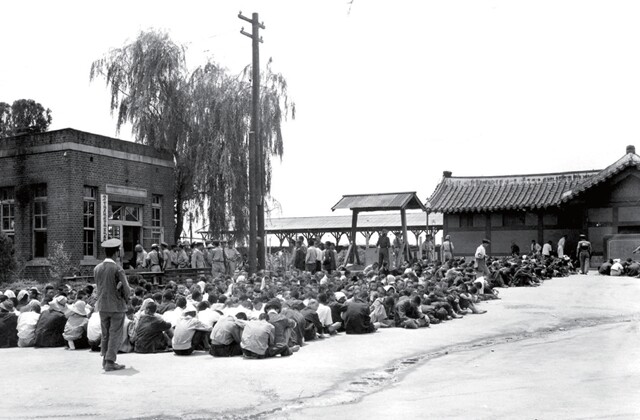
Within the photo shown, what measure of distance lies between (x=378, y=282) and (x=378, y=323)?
2.71 meters

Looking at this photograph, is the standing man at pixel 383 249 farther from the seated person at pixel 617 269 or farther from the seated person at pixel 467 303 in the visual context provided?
the seated person at pixel 617 269

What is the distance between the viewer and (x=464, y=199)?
113 ft

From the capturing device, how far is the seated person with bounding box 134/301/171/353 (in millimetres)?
11922

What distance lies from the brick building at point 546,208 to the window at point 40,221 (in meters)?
18.3

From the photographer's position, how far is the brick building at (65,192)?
23234 mm

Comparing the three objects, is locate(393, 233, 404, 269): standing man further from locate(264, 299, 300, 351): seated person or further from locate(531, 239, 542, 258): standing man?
locate(264, 299, 300, 351): seated person

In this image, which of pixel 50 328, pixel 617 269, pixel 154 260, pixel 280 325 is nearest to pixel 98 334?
pixel 50 328

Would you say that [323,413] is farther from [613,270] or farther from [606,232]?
[606,232]

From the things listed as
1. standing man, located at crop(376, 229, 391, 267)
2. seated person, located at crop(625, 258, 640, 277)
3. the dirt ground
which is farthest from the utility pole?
seated person, located at crop(625, 258, 640, 277)

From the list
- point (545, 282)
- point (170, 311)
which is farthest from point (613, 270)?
point (170, 311)

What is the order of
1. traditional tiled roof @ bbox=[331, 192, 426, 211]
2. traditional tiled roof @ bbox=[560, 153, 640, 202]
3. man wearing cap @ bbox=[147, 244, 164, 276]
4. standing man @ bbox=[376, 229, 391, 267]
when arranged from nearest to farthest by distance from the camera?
man wearing cap @ bbox=[147, 244, 164, 276] < standing man @ bbox=[376, 229, 391, 267] < traditional tiled roof @ bbox=[331, 192, 426, 211] < traditional tiled roof @ bbox=[560, 153, 640, 202]

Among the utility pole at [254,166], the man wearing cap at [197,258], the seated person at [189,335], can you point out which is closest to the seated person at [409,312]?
the seated person at [189,335]

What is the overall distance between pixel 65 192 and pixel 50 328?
11138mm

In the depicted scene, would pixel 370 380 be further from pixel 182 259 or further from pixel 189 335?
pixel 182 259
